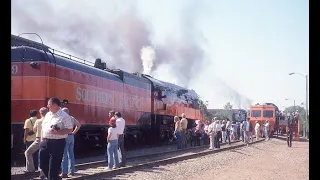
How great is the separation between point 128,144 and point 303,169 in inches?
375

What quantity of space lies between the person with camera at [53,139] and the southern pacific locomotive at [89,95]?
5.40 meters

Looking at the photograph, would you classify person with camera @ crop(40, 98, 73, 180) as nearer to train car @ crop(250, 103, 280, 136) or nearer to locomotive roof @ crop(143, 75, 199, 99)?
locomotive roof @ crop(143, 75, 199, 99)

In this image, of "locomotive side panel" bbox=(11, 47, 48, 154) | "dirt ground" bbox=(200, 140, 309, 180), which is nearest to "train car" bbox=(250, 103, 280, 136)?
"dirt ground" bbox=(200, 140, 309, 180)

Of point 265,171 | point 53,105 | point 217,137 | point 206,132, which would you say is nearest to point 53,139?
point 53,105

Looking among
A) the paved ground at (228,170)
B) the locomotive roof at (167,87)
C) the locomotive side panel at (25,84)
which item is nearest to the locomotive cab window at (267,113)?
the locomotive roof at (167,87)

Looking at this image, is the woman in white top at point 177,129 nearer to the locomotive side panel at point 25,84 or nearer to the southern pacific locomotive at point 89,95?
the southern pacific locomotive at point 89,95

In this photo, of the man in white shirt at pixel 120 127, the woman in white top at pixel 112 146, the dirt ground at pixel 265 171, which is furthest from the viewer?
the man in white shirt at pixel 120 127

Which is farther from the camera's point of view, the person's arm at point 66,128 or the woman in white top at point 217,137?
the woman in white top at point 217,137

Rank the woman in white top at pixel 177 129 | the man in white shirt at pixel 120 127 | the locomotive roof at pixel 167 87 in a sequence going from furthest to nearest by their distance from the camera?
1. the locomotive roof at pixel 167 87
2. the woman in white top at pixel 177 129
3. the man in white shirt at pixel 120 127

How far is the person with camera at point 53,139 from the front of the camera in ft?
24.4

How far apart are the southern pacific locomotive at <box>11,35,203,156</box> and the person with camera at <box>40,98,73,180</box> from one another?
540cm

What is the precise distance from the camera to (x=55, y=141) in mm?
7480

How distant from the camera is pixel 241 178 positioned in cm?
1078

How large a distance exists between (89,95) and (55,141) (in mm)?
8243
